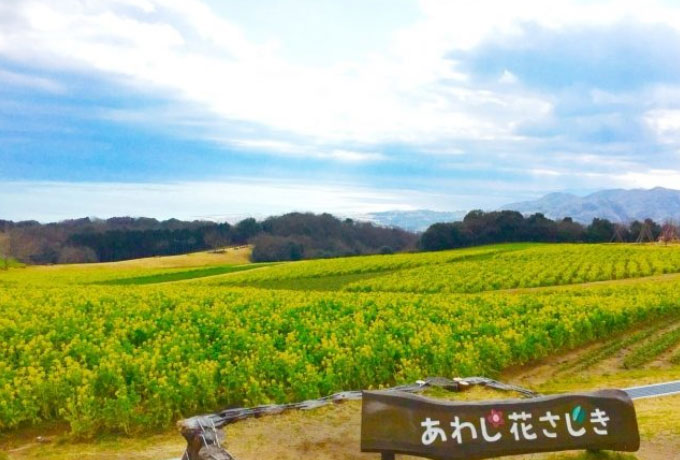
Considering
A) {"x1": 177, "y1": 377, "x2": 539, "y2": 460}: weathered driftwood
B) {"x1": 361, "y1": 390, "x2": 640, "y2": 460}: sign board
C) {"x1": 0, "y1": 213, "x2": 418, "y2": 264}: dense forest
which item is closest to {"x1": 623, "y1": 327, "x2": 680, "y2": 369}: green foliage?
{"x1": 177, "y1": 377, "x2": 539, "y2": 460}: weathered driftwood

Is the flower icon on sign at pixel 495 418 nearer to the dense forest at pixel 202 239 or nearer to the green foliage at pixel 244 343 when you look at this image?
the green foliage at pixel 244 343

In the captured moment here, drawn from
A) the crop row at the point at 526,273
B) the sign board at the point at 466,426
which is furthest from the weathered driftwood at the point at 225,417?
the crop row at the point at 526,273

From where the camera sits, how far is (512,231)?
88875 mm

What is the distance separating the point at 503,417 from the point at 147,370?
23.7 ft

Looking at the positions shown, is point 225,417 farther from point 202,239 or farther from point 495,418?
point 202,239

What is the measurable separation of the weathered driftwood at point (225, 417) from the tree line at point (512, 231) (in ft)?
248

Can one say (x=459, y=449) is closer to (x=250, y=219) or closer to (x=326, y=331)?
(x=326, y=331)

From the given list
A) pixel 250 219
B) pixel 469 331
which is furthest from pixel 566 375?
pixel 250 219

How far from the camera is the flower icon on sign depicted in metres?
7.34

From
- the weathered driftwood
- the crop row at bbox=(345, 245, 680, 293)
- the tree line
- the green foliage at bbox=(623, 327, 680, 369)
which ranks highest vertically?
the tree line

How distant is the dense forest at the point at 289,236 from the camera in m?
88.4

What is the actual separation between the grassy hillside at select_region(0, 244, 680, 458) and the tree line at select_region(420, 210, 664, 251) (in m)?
58.8

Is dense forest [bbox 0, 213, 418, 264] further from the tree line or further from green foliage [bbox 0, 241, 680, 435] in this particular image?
green foliage [bbox 0, 241, 680, 435]

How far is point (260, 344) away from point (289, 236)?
91717mm
